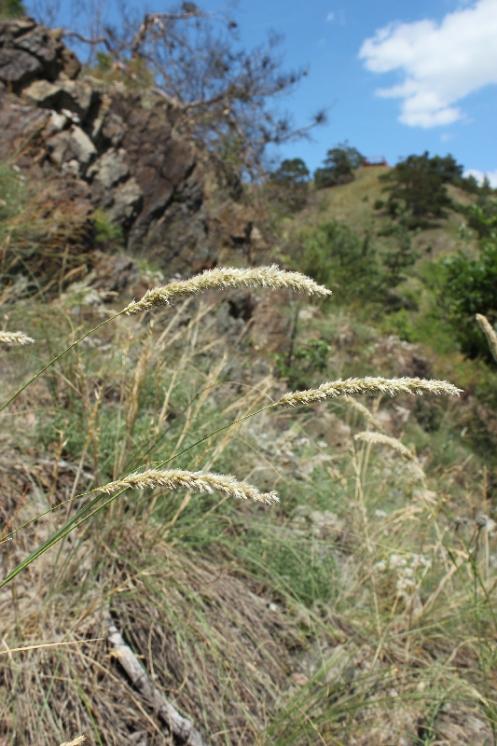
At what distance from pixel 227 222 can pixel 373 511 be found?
5842 millimetres

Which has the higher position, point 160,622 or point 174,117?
point 174,117

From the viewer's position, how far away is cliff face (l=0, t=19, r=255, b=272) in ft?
18.4

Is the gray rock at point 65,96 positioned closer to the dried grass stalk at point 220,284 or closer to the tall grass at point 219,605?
the tall grass at point 219,605

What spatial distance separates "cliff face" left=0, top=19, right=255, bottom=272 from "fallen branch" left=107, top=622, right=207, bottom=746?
4.34m

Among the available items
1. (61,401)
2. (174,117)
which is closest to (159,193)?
(174,117)

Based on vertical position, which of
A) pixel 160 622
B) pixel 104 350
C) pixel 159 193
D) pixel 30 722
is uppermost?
pixel 159 193

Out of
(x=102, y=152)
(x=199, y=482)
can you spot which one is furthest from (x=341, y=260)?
(x=199, y=482)

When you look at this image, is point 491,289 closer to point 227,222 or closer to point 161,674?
point 227,222

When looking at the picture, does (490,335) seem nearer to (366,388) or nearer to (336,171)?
(366,388)

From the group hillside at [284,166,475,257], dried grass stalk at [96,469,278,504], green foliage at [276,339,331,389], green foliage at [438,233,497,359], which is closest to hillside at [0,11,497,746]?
dried grass stalk at [96,469,278,504]

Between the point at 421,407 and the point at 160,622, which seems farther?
the point at 421,407

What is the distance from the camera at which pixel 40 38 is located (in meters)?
6.54

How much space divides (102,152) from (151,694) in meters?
6.22

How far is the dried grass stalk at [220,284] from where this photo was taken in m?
Answer: 0.69
